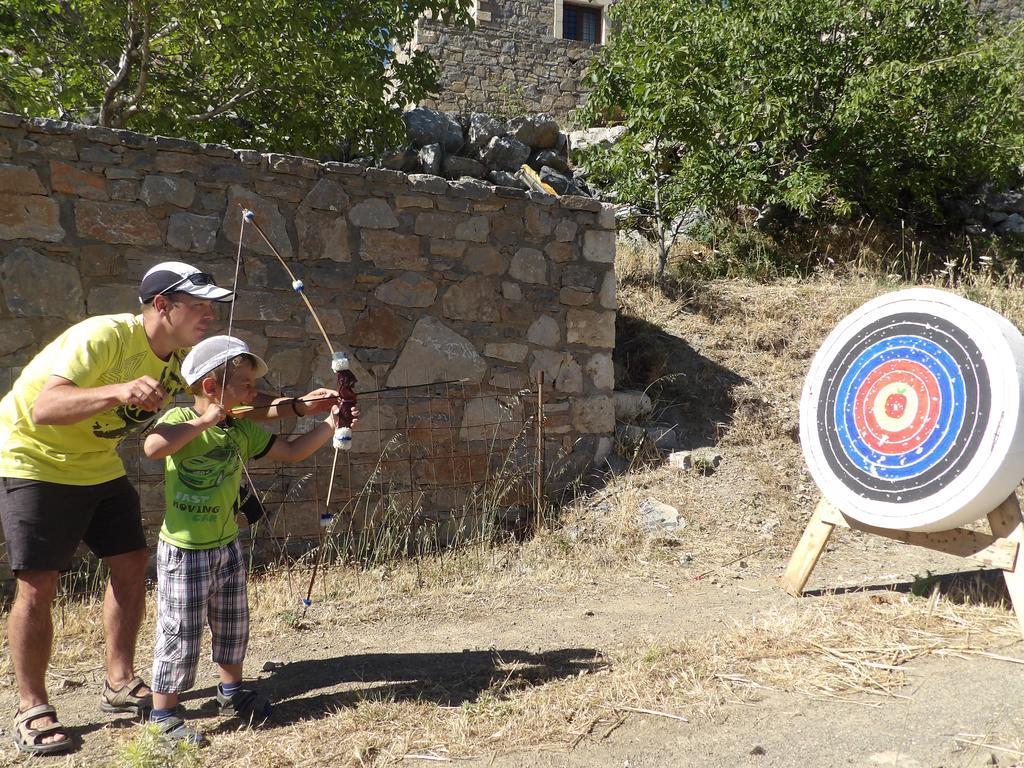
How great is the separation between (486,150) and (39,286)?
314 inches

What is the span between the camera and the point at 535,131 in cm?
1153

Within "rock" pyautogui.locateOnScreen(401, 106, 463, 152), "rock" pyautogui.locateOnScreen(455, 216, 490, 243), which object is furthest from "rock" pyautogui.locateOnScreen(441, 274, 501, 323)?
"rock" pyautogui.locateOnScreen(401, 106, 463, 152)

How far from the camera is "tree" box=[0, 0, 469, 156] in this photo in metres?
6.40

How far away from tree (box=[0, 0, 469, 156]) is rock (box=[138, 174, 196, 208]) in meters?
2.77

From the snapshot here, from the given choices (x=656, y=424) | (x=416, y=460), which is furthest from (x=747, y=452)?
(x=416, y=460)

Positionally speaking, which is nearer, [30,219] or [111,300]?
[30,219]

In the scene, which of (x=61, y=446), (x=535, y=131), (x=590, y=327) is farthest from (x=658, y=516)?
(x=535, y=131)

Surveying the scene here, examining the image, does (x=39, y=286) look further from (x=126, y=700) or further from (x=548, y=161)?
(x=548, y=161)

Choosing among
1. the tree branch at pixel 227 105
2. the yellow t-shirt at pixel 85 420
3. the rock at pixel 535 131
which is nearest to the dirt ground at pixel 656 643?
the yellow t-shirt at pixel 85 420

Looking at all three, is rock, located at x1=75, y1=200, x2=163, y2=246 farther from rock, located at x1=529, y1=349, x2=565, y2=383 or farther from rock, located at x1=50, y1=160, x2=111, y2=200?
rock, located at x1=529, y1=349, x2=565, y2=383

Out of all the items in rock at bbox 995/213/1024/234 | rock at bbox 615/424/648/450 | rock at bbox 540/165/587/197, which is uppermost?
rock at bbox 540/165/587/197

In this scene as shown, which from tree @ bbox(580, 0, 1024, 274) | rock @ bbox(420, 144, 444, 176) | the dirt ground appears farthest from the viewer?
rock @ bbox(420, 144, 444, 176)

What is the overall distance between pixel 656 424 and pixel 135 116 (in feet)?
17.0

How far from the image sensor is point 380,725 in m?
2.61
